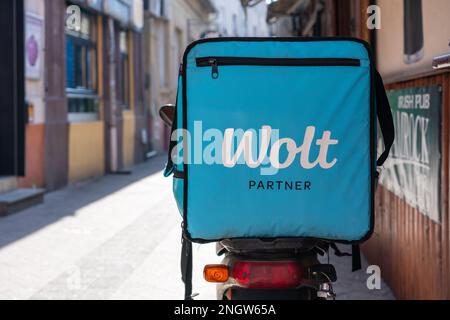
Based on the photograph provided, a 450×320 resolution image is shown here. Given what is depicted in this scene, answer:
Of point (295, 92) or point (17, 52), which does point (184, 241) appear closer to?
point (295, 92)

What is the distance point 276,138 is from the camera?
2838mm

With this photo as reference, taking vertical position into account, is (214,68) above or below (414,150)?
above

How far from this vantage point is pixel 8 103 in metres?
10.4

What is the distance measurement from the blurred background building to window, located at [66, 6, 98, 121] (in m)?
0.03

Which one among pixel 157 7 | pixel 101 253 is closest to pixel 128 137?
pixel 157 7

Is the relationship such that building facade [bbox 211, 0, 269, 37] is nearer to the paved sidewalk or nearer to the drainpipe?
the drainpipe

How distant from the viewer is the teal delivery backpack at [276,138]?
113 inches

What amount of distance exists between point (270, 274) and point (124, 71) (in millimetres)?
15327

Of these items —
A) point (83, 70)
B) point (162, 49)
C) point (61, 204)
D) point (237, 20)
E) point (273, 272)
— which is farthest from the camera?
point (237, 20)

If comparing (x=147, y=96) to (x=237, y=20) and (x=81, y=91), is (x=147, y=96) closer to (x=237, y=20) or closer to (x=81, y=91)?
(x=81, y=91)

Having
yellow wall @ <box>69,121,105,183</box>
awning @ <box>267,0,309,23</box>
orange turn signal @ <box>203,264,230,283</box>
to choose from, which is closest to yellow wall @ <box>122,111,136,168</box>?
yellow wall @ <box>69,121,105,183</box>

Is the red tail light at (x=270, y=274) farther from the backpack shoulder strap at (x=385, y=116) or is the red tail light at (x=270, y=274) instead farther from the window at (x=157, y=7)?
the window at (x=157, y=7)
